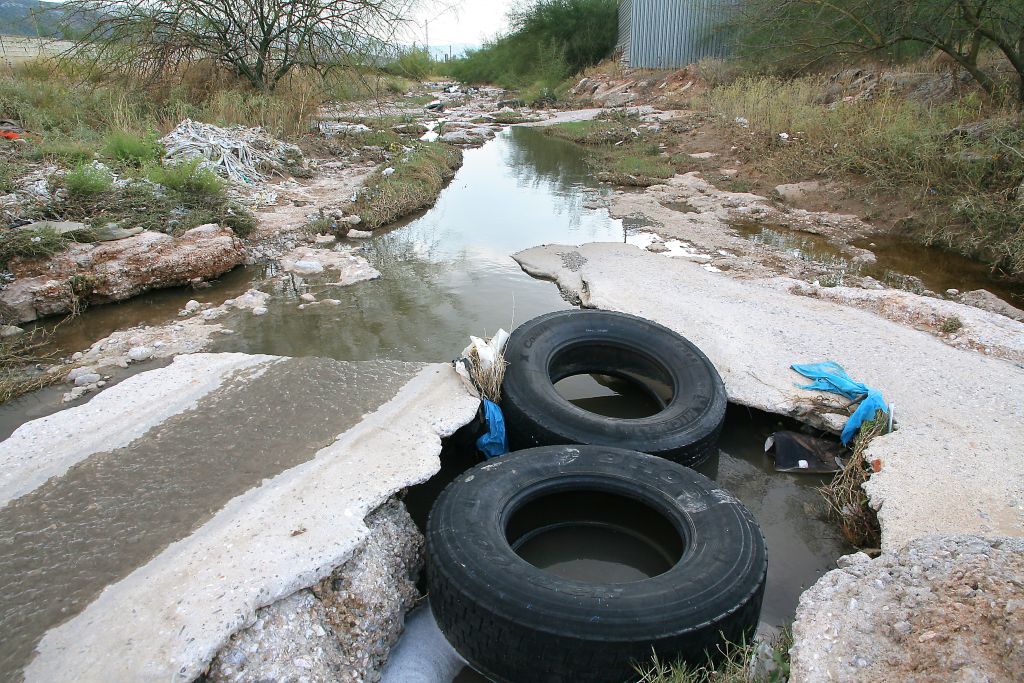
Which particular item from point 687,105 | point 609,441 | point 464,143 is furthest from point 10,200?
point 687,105

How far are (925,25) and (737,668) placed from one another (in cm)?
1083

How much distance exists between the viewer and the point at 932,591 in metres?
2.12

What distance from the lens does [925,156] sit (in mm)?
8555

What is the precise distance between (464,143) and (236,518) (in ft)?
46.0

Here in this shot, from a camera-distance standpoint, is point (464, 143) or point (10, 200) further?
point (464, 143)

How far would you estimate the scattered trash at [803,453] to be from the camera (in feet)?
12.7

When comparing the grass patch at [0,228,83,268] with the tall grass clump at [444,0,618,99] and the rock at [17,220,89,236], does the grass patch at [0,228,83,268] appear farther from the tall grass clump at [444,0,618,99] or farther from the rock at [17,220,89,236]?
the tall grass clump at [444,0,618,99]

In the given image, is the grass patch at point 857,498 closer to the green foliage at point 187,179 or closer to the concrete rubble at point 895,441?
the concrete rubble at point 895,441

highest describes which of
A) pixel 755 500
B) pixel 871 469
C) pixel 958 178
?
pixel 958 178

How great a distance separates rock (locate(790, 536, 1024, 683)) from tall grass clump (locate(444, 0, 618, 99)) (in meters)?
26.8

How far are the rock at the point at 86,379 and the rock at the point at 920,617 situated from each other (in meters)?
4.53

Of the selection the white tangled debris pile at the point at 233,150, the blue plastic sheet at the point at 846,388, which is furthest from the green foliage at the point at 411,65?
the blue plastic sheet at the point at 846,388

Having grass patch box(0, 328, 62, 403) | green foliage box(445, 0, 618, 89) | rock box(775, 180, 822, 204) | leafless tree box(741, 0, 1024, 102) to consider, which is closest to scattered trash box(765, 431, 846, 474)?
grass patch box(0, 328, 62, 403)

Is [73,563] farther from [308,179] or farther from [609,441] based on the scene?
[308,179]
